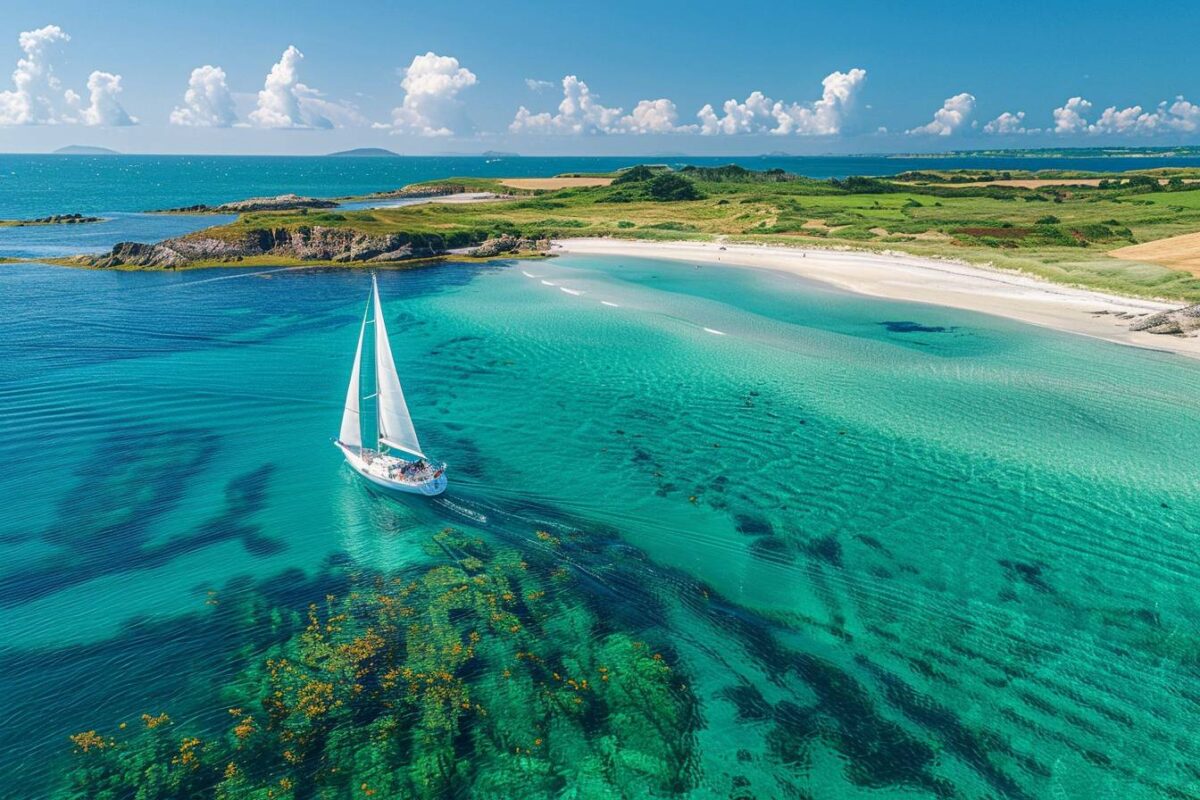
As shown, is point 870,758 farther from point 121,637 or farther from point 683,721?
point 121,637

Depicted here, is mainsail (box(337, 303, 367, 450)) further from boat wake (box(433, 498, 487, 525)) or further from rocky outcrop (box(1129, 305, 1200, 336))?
rocky outcrop (box(1129, 305, 1200, 336))

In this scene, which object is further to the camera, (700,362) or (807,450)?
(700,362)

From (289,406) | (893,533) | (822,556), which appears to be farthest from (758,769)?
(289,406)

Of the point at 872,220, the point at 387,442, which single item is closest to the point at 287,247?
the point at 387,442

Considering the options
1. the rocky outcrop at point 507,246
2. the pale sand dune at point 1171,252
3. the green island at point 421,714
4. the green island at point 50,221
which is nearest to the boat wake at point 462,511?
the green island at point 421,714

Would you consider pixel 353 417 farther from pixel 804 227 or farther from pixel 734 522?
pixel 804 227

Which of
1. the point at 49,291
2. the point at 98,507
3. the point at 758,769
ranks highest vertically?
the point at 49,291

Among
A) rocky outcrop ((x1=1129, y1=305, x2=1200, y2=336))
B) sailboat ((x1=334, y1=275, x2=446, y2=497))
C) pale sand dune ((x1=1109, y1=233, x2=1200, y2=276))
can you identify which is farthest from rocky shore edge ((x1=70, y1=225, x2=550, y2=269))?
pale sand dune ((x1=1109, y1=233, x2=1200, y2=276))

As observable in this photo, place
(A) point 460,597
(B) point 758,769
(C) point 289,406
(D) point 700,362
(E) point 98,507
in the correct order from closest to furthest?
1. (B) point 758,769
2. (A) point 460,597
3. (E) point 98,507
4. (C) point 289,406
5. (D) point 700,362
